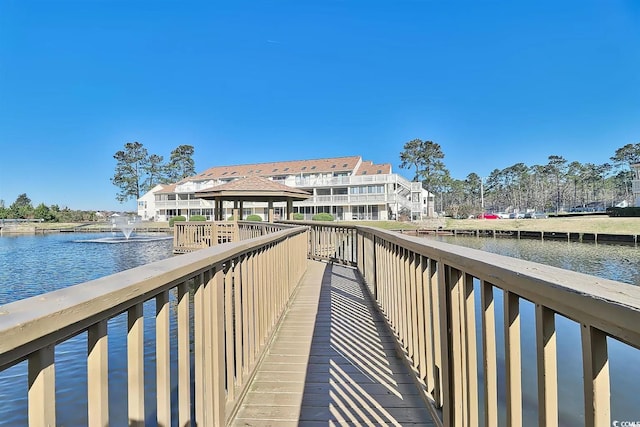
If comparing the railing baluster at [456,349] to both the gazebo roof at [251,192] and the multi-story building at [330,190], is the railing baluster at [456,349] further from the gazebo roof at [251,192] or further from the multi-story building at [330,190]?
the multi-story building at [330,190]

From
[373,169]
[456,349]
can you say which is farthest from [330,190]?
[456,349]

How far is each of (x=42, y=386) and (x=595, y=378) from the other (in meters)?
1.08

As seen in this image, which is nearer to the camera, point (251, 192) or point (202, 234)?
point (251, 192)

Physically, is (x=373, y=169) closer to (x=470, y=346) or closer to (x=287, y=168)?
(x=287, y=168)

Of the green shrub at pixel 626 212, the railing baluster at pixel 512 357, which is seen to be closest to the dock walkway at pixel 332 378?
the railing baluster at pixel 512 357

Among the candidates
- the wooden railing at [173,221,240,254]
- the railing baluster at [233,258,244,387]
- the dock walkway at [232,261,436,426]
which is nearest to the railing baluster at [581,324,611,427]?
the dock walkway at [232,261,436,426]

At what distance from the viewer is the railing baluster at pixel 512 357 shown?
1.03 metres

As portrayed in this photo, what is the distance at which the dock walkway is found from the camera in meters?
2.00

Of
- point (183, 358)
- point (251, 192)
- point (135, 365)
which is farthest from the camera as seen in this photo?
point (251, 192)

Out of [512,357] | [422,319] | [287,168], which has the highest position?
[287,168]

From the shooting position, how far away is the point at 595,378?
0.67 metres

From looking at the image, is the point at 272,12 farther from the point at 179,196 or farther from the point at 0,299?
the point at 179,196

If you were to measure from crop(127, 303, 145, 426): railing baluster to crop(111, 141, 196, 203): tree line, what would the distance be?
61.8 metres

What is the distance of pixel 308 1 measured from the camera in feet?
54.3
